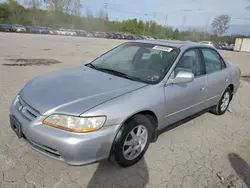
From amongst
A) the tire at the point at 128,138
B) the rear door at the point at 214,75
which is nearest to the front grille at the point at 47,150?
the tire at the point at 128,138

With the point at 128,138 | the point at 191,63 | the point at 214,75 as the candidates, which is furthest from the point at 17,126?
the point at 214,75

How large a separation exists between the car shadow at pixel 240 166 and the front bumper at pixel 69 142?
67.2 inches

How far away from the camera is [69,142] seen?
2.07 m

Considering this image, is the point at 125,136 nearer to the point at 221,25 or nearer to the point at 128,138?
the point at 128,138

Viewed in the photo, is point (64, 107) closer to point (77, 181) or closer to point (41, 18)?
point (77, 181)

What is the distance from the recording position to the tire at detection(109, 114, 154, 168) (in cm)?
236

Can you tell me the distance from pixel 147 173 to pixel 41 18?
6514cm

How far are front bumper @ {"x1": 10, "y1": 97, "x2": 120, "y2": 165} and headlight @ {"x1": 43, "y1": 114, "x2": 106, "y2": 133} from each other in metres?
0.04

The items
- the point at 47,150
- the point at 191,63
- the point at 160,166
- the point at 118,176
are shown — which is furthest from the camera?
the point at 191,63

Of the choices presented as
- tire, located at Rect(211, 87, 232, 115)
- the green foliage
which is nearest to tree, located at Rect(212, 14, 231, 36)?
the green foliage

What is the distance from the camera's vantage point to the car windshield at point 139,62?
2.99 m

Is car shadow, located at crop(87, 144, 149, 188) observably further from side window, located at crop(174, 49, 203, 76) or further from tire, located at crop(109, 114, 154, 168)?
side window, located at crop(174, 49, 203, 76)

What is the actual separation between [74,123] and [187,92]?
71.5 inches

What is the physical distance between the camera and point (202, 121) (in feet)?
13.6
